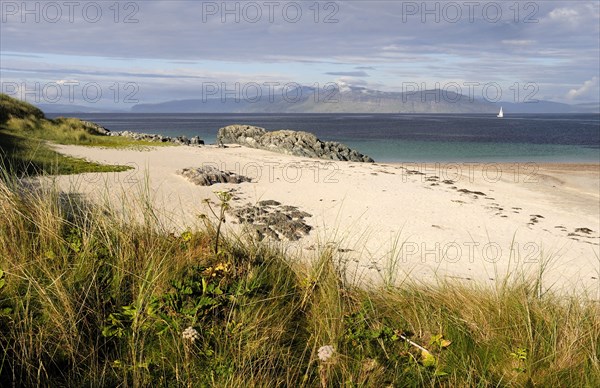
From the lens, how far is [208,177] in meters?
13.8

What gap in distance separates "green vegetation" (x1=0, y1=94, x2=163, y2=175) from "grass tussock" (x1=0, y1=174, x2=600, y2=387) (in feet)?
26.9

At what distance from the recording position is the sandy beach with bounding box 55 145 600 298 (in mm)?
8344

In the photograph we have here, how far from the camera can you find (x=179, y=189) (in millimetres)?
12500

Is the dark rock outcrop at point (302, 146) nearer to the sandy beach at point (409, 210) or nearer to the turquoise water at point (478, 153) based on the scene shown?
the turquoise water at point (478, 153)

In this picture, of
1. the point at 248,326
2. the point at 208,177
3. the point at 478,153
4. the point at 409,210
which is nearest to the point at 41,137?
the point at 208,177

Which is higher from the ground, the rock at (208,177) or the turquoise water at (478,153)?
the turquoise water at (478,153)

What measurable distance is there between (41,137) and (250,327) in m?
20.4

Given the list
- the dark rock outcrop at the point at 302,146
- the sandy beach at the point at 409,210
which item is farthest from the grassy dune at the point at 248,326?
the dark rock outcrop at the point at 302,146

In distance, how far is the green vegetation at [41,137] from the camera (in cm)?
1341

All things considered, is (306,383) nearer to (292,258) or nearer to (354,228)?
(292,258)

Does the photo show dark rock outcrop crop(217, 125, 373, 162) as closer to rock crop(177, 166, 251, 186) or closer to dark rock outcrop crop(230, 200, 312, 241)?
rock crop(177, 166, 251, 186)

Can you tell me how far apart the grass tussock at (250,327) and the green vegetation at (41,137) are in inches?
323

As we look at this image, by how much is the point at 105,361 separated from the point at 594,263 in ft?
30.3

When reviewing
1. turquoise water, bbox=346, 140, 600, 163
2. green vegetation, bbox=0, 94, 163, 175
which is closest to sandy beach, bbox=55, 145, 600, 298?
green vegetation, bbox=0, 94, 163, 175
